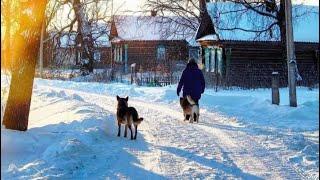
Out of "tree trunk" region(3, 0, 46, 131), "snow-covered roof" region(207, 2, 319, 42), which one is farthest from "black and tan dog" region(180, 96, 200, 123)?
"snow-covered roof" region(207, 2, 319, 42)

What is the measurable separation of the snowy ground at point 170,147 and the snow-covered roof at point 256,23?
1644 centimetres

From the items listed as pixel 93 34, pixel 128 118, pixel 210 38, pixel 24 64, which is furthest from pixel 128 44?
pixel 24 64

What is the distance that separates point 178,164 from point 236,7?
26.3 meters

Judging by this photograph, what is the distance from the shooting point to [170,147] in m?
10.7

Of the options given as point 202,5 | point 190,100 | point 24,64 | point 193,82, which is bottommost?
point 190,100

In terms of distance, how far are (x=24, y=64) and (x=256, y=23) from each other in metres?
23.9

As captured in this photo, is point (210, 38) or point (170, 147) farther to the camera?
point (210, 38)

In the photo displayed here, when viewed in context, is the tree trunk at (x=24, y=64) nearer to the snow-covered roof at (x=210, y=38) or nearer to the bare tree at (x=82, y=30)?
the snow-covered roof at (x=210, y=38)

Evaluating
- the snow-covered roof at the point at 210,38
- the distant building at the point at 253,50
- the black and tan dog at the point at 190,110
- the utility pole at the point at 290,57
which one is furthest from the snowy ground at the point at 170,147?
the snow-covered roof at the point at 210,38

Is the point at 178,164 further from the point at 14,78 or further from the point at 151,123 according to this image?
the point at 151,123

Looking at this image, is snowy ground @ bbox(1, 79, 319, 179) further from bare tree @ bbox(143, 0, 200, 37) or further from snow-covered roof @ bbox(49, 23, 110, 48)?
snow-covered roof @ bbox(49, 23, 110, 48)

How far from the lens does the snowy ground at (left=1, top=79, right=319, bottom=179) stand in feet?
27.8

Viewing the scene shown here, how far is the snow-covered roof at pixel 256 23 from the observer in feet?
108

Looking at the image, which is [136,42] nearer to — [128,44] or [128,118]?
[128,44]
